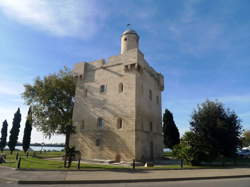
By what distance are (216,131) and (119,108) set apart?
12198 millimetres

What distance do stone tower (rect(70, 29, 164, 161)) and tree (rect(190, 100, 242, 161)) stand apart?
6854mm

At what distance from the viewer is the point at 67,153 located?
55.2 feet

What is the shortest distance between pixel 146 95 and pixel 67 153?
14433 millimetres

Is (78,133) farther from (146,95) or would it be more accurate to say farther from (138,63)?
(138,63)

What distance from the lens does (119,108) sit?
80.7 feet

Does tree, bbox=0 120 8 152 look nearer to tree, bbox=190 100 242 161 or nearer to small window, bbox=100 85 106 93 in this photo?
small window, bbox=100 85 106 93

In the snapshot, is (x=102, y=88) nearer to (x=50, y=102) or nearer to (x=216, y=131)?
(x=50, y=102)

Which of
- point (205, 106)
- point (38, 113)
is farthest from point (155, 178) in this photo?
point (38, 113)

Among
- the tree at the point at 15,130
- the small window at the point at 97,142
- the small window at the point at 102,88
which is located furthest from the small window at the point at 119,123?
the tree at the point at 15,130

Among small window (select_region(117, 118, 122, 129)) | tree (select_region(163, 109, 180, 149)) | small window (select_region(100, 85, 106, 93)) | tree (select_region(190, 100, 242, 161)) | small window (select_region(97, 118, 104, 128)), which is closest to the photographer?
tree (select_region(190, 100, 242, 161))

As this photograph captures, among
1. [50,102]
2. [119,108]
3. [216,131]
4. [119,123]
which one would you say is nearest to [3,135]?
[50,102]

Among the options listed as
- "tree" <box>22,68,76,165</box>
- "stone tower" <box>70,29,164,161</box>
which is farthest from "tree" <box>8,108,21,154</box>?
"stone tower" <box>70,29,164,161</box>

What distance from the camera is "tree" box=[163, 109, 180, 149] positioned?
1456 inches

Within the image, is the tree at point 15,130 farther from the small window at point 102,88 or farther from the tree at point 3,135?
the small window at point 102,88
